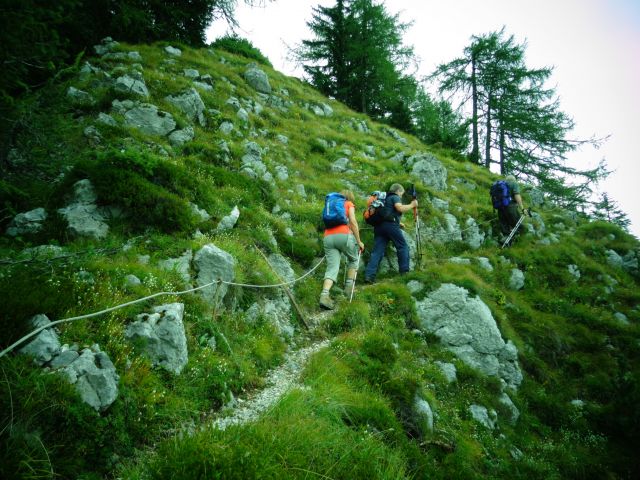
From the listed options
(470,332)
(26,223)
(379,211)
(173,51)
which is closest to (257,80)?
(173,51)

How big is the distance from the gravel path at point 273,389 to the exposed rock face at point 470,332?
361 centimetres

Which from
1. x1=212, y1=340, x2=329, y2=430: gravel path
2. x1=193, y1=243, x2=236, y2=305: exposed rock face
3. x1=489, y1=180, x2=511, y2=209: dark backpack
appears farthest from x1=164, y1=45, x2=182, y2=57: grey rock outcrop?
x1=212, y1=340, x2=329, y2=430: gravel path

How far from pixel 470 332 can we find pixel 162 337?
303 inches

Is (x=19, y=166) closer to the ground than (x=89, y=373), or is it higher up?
higher up

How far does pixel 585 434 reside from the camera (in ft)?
25.0

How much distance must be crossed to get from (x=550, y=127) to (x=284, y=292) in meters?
28.4

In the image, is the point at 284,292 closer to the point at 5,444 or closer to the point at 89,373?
the point at 89,373

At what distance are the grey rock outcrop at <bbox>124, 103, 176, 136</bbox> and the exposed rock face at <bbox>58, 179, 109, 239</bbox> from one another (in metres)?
4.88

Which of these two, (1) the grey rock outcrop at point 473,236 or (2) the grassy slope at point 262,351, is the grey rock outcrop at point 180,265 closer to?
(2) the grassy slope at point 262,351

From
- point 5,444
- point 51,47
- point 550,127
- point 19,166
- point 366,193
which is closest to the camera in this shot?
point 5,444

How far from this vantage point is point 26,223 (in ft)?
19.4

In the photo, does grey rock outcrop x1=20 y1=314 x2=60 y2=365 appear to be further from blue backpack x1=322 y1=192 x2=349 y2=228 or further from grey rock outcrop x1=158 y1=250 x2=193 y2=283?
blue backpack x1=322 y1=192 x2=349 y2=228

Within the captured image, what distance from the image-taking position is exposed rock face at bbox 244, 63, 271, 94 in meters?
20.1

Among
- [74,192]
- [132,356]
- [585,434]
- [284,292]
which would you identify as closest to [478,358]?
[585,434]
